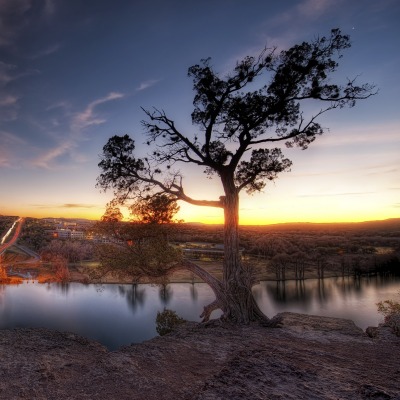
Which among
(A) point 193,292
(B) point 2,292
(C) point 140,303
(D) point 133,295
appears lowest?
(C) point 140,303

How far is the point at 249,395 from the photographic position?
5.48m

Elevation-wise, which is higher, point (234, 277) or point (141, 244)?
point (141, 244)

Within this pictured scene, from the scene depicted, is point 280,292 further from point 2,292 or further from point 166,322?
point 2,292

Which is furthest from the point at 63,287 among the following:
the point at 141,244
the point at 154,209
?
the point at 154,209

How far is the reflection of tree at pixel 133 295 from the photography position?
140ft

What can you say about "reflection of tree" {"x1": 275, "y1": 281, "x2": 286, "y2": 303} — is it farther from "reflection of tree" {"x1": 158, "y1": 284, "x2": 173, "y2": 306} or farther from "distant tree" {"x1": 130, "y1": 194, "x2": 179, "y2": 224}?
"distant tree" {"x1": 130, "y1": 194, "x2": 179, "y2": 224}

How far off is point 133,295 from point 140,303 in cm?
454

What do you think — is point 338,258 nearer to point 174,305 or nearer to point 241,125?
point 174,305

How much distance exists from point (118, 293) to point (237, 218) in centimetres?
4092

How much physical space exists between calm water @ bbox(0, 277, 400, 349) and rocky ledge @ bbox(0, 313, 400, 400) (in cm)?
2174

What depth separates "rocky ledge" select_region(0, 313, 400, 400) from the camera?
5.83 m

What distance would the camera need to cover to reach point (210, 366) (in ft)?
24.7

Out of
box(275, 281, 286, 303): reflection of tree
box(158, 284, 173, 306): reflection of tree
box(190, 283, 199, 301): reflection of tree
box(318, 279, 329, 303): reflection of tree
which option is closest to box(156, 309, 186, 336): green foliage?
box(158, 284, 173, 306): reflection of tree

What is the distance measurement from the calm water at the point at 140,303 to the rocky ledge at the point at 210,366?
21737 mm
